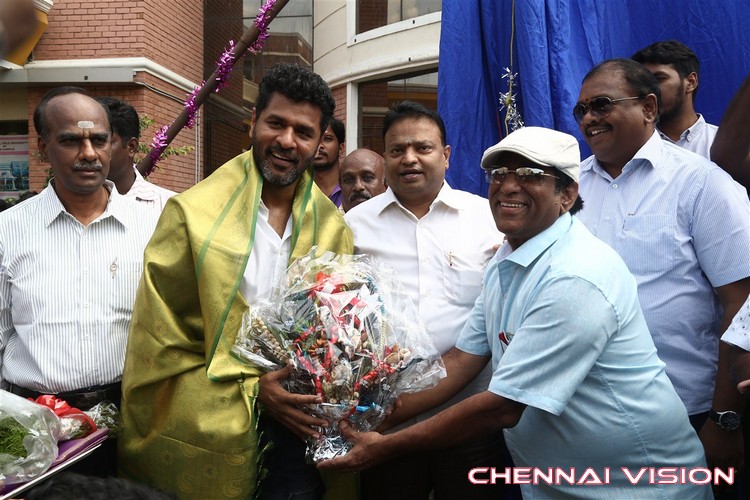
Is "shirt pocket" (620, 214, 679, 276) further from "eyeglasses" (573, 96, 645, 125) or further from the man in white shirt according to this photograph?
the man in white shirt

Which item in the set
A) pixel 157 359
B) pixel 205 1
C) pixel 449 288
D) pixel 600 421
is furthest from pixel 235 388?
pixel 205 1

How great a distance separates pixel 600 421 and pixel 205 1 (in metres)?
13.0

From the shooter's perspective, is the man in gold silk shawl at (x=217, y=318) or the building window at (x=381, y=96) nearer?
the man in gold silk shawl at (x=217, y=318)

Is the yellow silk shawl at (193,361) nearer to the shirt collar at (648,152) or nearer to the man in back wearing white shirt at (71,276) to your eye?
the man in back wearing white shirt at (71,276)

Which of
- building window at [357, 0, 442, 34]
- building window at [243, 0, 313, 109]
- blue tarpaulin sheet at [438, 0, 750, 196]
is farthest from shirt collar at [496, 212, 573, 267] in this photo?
building window at [243, 0, 313, 109]

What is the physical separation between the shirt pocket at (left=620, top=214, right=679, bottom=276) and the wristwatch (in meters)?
0.59

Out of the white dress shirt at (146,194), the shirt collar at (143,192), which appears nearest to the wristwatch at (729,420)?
the white dress shirt at (146,194)

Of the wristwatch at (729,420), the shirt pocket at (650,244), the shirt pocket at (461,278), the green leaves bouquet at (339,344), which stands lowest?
the wristwatch at (729,420)

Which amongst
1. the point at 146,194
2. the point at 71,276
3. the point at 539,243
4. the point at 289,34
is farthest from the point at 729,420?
the point at 289,34

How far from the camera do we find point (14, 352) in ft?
9.11

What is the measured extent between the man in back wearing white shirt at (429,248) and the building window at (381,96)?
8.35 m

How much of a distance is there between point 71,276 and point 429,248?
4.92ft

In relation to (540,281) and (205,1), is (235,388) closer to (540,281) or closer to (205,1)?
(540,281)

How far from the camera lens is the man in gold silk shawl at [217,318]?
2.44 m
